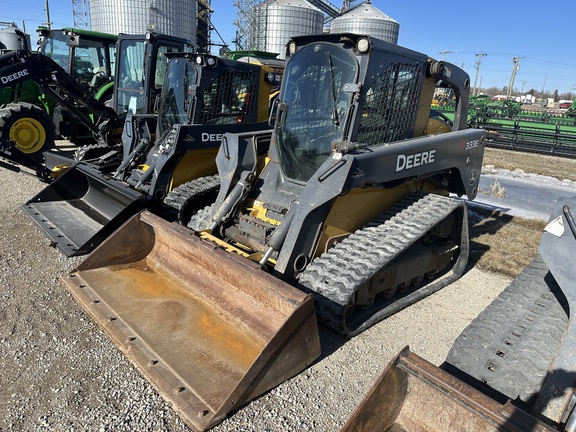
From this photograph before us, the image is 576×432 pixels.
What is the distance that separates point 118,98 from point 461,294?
7574mm

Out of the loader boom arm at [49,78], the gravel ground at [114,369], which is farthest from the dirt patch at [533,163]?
the loader boom arm at [49,78]

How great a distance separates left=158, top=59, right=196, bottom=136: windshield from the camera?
6.17 meters

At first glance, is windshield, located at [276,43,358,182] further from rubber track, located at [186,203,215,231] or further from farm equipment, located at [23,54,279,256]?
rubber track, located at [186,203,215,231]

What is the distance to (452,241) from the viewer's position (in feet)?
15.4

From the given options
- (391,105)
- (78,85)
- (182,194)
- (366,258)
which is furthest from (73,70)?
(366,258)

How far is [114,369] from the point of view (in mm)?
2936

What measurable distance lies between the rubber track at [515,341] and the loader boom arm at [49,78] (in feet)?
26.0

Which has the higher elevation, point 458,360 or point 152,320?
point 458,360

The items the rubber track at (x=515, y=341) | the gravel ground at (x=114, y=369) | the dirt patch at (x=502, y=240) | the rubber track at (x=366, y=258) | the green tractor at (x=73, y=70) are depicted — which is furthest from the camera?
the green tractor at (x=73, y=70)

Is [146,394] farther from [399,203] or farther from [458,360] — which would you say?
[399,203]

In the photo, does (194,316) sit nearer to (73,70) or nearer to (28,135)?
(28,135)

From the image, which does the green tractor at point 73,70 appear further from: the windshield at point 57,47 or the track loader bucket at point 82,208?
the track loader bucket at point 82,208

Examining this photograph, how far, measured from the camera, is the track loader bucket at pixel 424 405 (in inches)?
73.7

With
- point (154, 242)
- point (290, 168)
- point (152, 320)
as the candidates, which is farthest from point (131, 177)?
point (152, 320)
